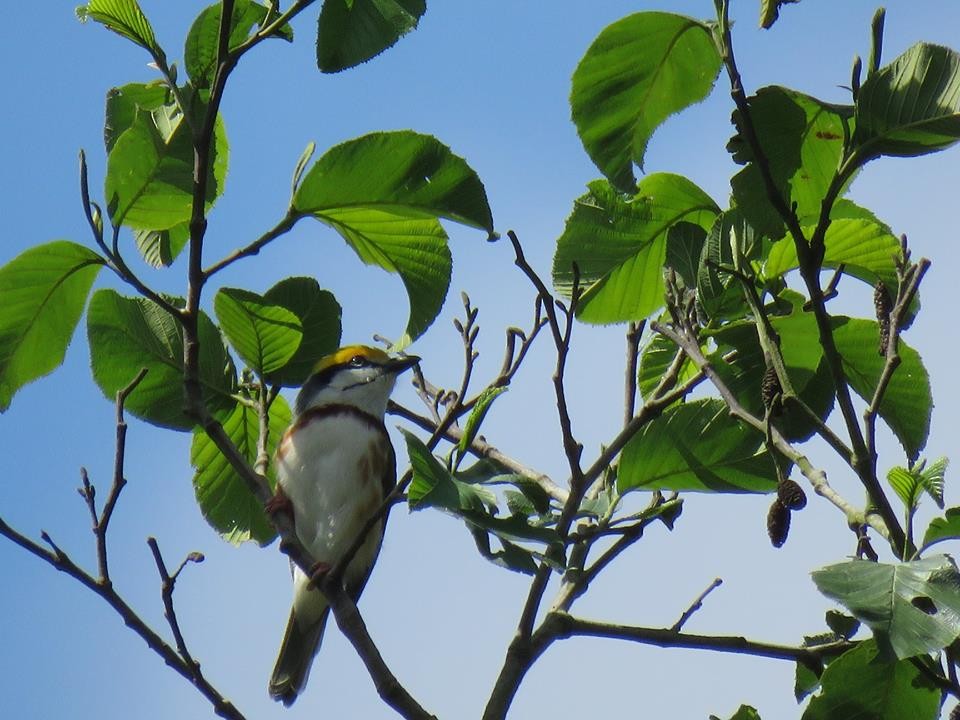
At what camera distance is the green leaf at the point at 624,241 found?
3279mm

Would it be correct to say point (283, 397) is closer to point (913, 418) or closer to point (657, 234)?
point (657, 234)

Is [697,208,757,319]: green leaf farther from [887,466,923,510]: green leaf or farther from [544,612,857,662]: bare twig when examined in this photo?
[544,612,857,662]: bare twig

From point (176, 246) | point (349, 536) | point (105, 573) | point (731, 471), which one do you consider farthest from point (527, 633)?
point (349, 536)

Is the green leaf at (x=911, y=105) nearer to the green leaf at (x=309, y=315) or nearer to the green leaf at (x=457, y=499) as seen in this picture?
the green leaf at (x=457, y=499)

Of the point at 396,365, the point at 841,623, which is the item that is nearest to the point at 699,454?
the point at 841,623

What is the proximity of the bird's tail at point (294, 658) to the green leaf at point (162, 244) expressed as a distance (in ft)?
8.82

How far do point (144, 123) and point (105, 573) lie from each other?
1.14 m

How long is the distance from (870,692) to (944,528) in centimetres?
49

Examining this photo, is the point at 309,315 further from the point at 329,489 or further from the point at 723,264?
the point at 329,489

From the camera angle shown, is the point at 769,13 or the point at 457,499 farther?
the point at 769,13

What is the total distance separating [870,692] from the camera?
2.75 metres

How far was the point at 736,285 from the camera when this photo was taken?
3.20m

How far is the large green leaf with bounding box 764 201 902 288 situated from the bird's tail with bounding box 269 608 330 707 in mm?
3221

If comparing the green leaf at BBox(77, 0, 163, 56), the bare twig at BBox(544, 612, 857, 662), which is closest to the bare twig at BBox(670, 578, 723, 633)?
the bare twig at BBox(544, 612, 857, 662)
